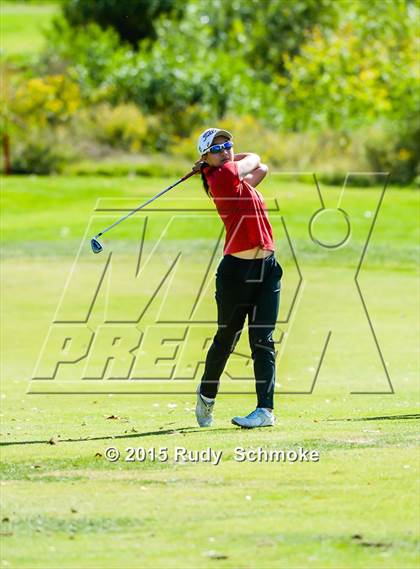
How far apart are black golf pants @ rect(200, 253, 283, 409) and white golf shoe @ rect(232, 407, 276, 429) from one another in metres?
0.05

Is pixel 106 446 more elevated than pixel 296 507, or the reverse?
pixel 296 507

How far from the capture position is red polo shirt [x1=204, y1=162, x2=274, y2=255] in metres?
8.77

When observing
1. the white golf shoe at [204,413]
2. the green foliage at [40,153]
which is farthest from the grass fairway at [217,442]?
the green foliage at [40,153]

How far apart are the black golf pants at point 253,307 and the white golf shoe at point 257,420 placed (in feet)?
0.18

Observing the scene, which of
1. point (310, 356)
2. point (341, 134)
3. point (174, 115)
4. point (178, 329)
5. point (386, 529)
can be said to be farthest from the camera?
point (174, 115)

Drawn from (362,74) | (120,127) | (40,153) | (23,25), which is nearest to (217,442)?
(40,153)

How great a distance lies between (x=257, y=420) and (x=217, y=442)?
770 millimetres

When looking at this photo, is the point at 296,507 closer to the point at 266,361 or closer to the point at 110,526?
the point at 110,526

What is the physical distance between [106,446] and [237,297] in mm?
1394

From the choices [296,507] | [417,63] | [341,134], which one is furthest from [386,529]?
[417,63]

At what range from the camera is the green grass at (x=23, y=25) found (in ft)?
244

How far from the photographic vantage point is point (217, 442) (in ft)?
27.2

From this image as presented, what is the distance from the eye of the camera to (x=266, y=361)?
30.0 feet

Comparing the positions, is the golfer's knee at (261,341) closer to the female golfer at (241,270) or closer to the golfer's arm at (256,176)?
the female golfer at (241,270)
